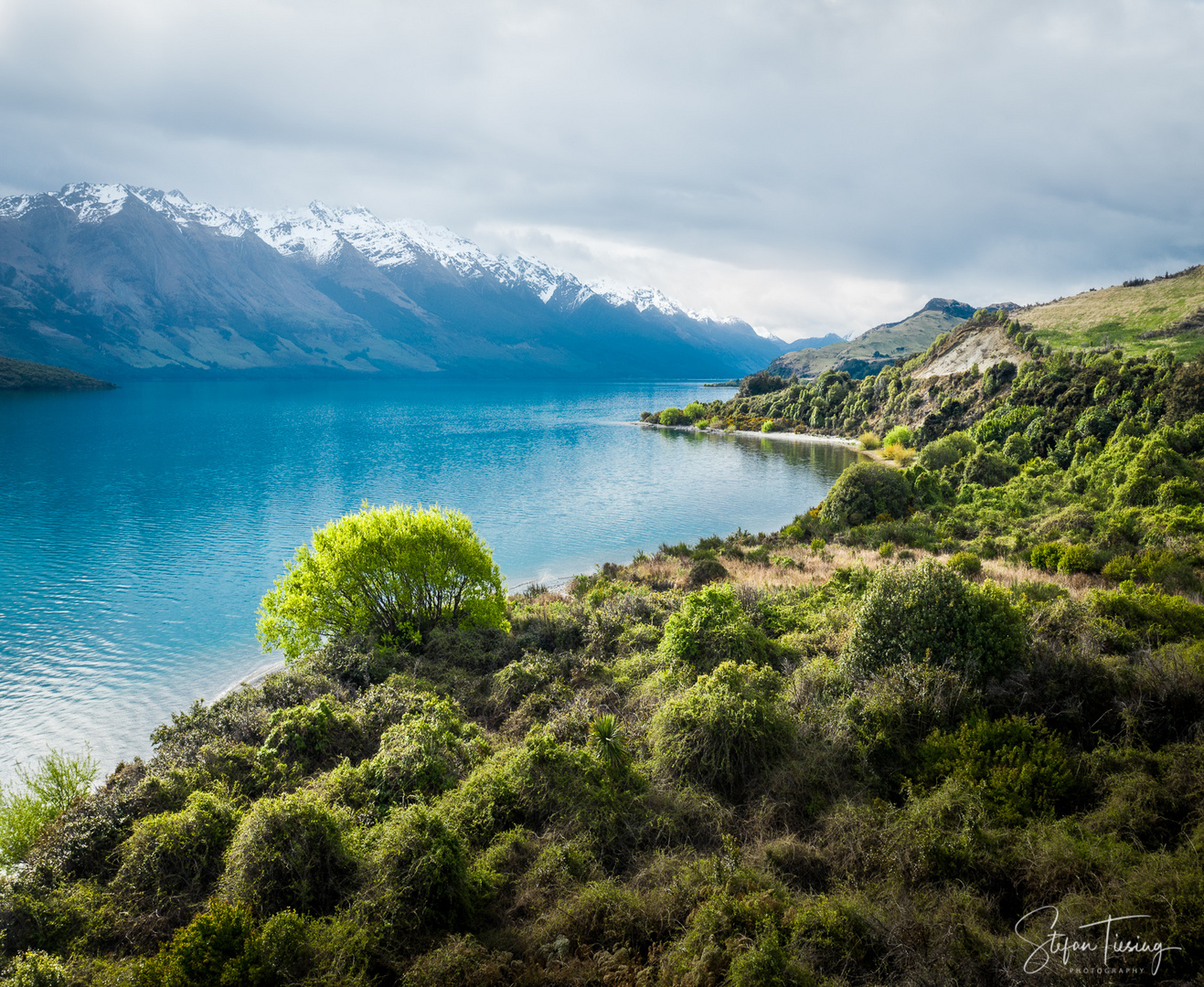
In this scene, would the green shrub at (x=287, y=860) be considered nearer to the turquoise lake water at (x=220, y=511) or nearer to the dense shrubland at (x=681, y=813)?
the dense shrubland at (x=681, y=813)

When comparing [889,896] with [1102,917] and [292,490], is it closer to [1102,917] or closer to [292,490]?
[1102,917]

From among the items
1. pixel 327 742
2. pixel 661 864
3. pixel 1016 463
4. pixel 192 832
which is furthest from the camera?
pixel 1016 463

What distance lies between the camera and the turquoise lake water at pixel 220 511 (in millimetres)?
22703

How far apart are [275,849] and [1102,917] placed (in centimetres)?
1104

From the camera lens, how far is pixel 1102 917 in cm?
689

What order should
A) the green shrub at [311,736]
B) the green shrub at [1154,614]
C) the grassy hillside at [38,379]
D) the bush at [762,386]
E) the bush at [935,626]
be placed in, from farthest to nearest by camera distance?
the grassy hillside at [38,379] → the bush at [762,386] → the green shrub at [1154,614] → the green shrub at [311,736] → the bush at [935,626]

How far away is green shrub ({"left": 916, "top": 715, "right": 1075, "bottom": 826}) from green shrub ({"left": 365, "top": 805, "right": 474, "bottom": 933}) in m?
7.94

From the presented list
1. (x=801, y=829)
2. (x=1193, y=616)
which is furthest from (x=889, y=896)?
(x=1193, y=616)

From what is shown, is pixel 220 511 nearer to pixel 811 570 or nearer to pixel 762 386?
pixel 811 570

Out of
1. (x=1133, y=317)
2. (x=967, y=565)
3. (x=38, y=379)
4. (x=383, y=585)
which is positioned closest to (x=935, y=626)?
(x=967, y=565)

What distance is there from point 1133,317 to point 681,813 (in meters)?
102

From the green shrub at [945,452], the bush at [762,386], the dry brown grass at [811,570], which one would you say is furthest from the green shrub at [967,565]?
the bush at [762,386]

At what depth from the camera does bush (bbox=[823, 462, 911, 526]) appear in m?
42.0

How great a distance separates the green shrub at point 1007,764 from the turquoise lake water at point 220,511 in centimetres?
2189
